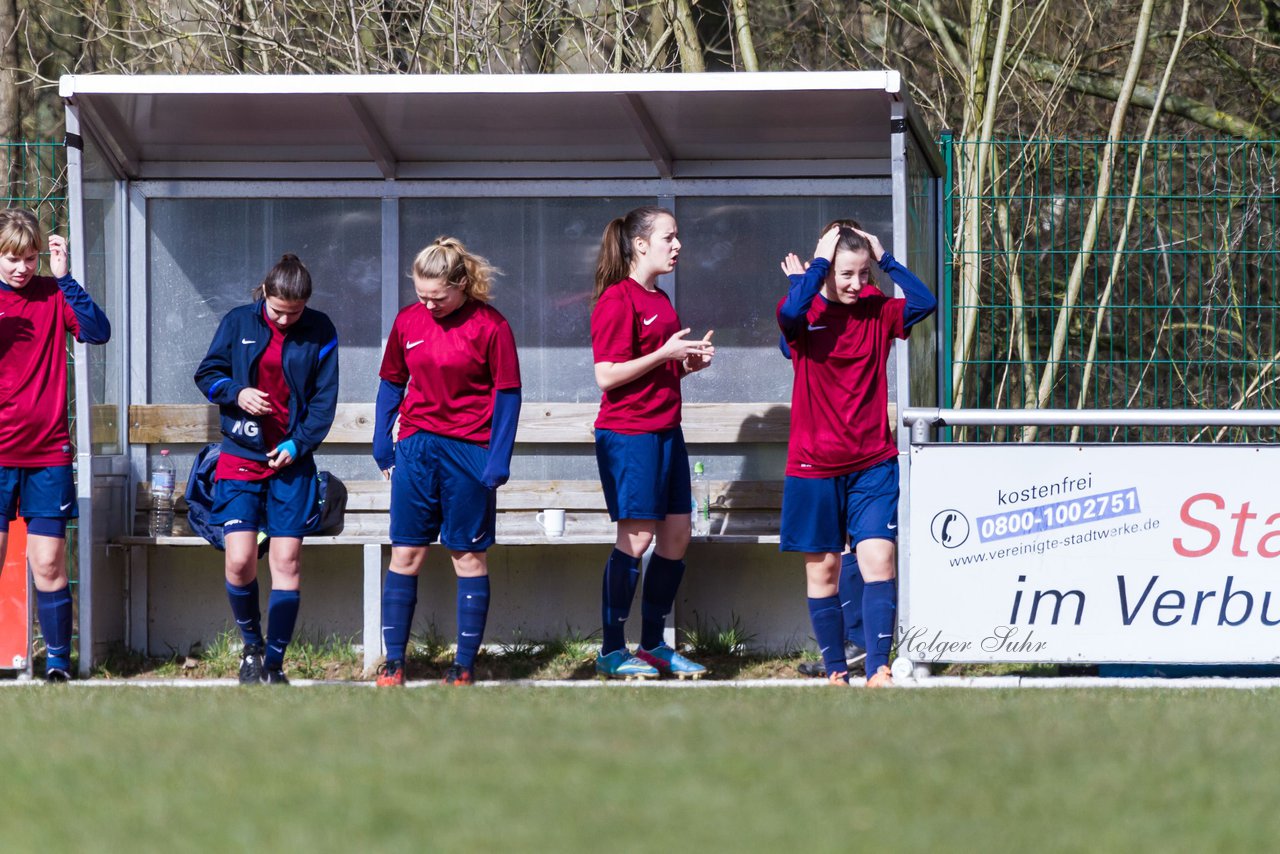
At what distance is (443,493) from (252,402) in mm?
827

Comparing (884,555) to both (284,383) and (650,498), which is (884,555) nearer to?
(650,498)

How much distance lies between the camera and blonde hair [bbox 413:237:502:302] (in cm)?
604

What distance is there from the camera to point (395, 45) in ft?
32.3

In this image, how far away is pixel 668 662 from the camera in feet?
22.4

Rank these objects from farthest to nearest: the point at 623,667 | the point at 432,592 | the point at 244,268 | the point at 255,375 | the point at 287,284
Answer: the point at 244,268, the point at 432,592, the point at 623,667, the point at 255,375, the point at 287,284

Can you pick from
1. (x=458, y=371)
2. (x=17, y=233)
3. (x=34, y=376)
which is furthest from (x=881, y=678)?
(x=17, y=233)

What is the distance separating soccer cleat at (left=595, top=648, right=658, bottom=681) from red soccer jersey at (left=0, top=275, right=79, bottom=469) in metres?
2.34

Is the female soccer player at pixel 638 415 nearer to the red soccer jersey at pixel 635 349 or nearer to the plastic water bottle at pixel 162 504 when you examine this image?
the red soccer jersey at pixel 635 349

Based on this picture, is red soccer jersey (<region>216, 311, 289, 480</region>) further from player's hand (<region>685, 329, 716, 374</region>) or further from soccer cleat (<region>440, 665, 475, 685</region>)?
player's hand (<region>685, 329, 716, 374</region>)

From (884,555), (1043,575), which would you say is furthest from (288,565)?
(1043,575)

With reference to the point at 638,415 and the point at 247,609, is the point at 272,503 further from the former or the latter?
the point at 638,415

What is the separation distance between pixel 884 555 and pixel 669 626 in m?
1.68

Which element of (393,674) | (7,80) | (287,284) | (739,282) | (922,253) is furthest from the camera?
(7,80)

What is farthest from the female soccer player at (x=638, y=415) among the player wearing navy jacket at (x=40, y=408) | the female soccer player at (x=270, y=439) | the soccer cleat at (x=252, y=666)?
the player wearing navy jacket at (x=40, y=408)
